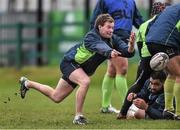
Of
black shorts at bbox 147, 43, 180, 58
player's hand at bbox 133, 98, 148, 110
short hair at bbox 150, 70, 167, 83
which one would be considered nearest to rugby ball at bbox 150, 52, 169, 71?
black shorts at bbox 147, 43, 180, 58

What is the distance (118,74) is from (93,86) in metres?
9.13

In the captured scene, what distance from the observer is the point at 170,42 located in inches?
395

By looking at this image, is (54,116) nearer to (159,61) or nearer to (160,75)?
(160,75)

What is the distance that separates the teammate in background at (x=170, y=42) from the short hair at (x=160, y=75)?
22cm

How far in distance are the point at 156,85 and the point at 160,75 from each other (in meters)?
0.15

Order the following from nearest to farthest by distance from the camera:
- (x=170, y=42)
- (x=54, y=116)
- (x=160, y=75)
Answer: (x=170, y=42), (x=160, y=75), (x=54, y=116)

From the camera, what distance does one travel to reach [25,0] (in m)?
36.3

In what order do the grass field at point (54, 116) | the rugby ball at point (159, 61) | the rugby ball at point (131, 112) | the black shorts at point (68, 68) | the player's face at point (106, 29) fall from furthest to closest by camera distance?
the rugby ball at point (131, 112) < the black shorts at point (68, 68) < the player's face at point (106, 29) < the rugby ball at point (159, 61) < the grass field at point (54, 116)

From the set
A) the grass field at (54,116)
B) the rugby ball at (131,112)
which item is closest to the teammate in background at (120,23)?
the grass field at (54,116)

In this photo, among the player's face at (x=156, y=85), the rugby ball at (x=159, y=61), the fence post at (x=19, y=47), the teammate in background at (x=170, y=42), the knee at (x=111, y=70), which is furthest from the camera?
the fence post at (x=19, y=47)

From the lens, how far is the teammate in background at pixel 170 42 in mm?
10039

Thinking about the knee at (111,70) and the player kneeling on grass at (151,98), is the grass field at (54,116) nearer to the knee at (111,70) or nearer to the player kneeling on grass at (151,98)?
the player kneeling on grass at (151,98)

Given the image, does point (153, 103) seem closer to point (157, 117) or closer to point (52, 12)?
point (157, 117)

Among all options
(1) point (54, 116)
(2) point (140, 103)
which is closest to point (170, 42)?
(2) point (140, 103)
